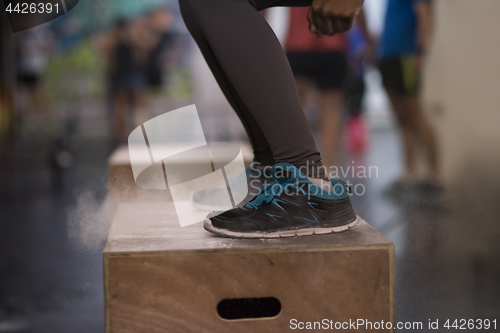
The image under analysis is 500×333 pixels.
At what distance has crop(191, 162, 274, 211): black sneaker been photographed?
2.93 ft

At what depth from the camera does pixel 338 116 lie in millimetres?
1855

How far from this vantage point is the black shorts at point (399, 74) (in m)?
1.86

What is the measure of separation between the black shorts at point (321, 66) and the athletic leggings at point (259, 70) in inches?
33.9

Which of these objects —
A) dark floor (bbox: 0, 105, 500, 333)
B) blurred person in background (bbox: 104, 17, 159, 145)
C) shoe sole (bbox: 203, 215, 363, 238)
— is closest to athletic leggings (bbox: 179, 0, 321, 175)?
shoe sole (bbox: 203, 215, 363, 238)

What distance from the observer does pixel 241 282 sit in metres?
0.67

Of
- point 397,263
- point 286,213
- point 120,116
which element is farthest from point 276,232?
point 120,116

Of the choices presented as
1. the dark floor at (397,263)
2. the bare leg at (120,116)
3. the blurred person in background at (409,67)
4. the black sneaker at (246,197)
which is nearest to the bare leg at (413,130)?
the blurred person in background at (409,67)

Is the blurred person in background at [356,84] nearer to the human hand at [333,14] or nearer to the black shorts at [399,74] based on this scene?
the black shorts at [399,74]

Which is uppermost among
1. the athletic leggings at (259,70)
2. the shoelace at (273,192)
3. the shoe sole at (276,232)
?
the athletic leggings at (259,70)

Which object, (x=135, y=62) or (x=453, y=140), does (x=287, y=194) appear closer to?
(x=453, y=140)

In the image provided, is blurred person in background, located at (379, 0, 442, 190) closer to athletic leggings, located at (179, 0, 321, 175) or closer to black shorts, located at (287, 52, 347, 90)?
black shorts, located at (287, 52, 347, 90)

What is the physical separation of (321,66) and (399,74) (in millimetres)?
430

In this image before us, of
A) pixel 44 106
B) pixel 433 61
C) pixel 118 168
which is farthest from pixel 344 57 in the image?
pixel 44 106

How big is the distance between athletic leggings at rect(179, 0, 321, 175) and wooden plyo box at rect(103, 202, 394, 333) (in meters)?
0.17
